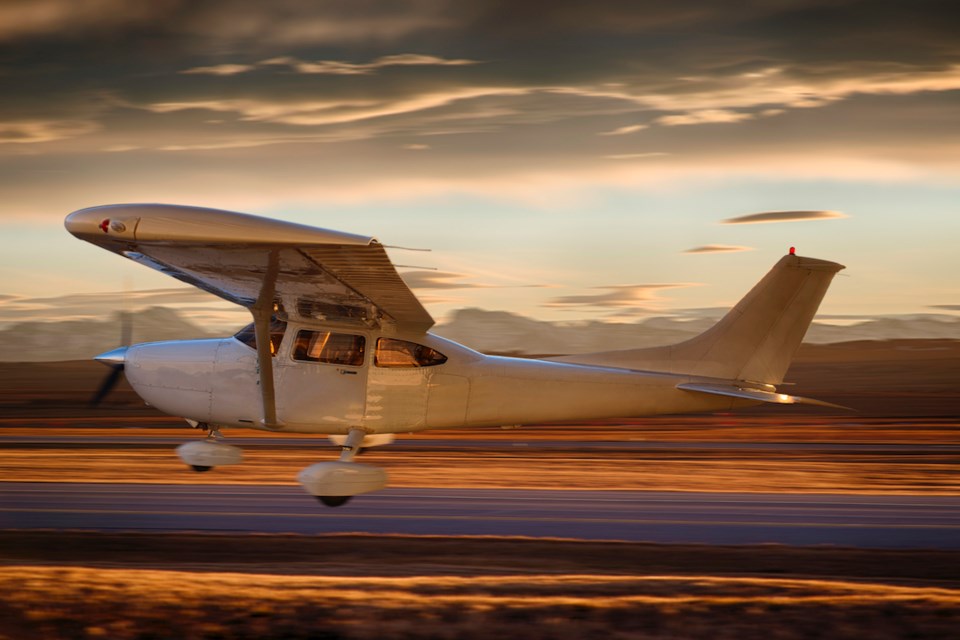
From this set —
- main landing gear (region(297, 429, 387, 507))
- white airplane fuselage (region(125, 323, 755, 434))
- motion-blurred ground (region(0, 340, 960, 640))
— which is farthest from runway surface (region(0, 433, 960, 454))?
main landing gear (region(297, 429, 387, 507))

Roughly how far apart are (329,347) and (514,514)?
314 cm

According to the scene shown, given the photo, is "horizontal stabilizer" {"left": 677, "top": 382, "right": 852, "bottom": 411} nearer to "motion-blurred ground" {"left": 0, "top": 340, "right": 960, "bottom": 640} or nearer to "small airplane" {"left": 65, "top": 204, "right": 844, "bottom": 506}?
"small airplane" {"left": 65, "top": 204, "right": 844, "bottom": 506}

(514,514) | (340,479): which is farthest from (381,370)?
(514,514)

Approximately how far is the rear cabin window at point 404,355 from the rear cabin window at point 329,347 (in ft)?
0.78

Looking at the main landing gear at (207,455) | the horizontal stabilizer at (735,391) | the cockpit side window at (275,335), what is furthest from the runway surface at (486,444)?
the horizontal stabilizer at (735,391)

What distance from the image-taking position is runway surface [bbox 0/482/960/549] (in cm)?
1042

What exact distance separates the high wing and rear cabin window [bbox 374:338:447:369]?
0.23 meters

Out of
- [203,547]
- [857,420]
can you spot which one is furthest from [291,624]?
[857,420]

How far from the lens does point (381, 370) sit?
36.6ft

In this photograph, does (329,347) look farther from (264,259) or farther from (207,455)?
(264,259)

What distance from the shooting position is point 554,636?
257 inches

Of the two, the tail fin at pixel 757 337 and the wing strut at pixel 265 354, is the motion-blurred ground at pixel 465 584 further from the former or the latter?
the tail fin at pixel 757 337

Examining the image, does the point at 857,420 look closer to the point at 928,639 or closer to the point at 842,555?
the point at 842,555

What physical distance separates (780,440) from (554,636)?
24790mm
